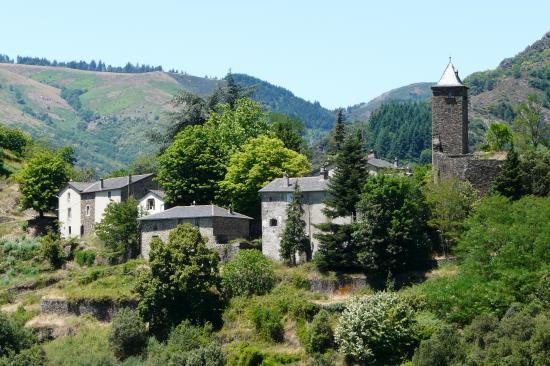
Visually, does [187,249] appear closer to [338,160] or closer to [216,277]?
[216,277]

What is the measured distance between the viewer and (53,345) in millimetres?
65188

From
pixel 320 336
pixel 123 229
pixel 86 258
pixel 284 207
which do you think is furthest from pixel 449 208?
pixel 86 258

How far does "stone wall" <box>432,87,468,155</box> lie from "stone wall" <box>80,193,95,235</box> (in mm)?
27437

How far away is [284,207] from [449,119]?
487 inches

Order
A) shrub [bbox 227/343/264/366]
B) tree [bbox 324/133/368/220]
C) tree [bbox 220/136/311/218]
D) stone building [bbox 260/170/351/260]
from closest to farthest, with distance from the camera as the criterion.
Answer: shrub [bbox 227/343/264/366] < tree [bbox 324/133/368/220] < stone building [bbox 260/170/351/260] < tree [bbox 220/136/311/218]

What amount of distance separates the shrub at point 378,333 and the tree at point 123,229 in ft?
76.5

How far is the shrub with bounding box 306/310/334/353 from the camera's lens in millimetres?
56219

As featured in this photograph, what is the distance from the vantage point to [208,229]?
230 feet

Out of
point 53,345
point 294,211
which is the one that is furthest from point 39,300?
point 294,211

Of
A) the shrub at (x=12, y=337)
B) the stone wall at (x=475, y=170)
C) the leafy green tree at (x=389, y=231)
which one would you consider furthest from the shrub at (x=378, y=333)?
the shrub at (x=12, y=337)

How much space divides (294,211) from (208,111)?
27.0 m

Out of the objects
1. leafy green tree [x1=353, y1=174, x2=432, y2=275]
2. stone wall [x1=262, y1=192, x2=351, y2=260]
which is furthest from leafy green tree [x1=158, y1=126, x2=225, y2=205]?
leafy green tree [x1=353, y1=174, x2=432, y2=275]

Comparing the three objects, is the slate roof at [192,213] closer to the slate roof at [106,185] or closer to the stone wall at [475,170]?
the slate roof at [106,185]

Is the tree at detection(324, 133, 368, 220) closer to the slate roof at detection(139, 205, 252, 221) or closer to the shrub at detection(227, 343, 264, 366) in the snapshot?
the slate roof at detection(139, 205, 252, 221)
